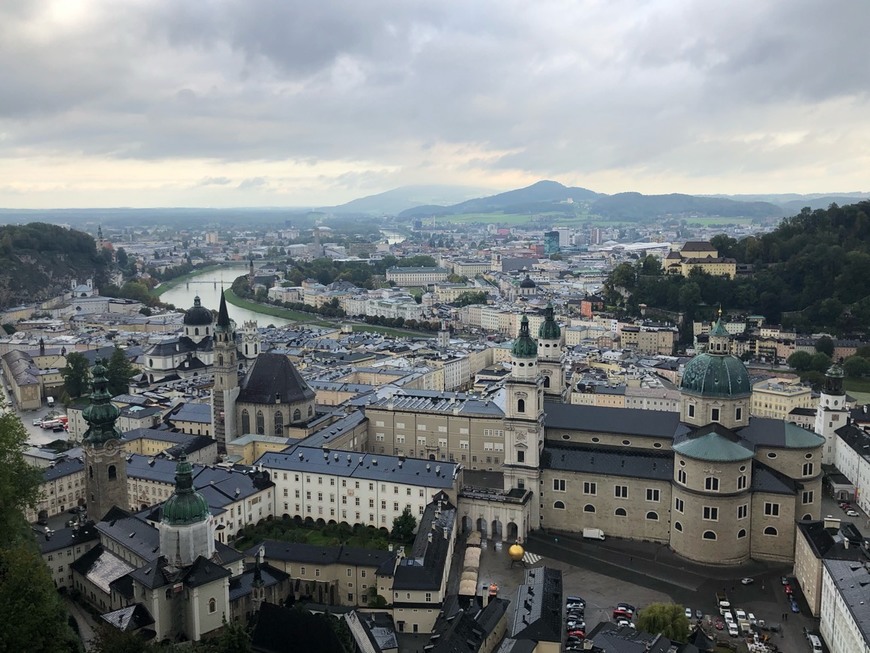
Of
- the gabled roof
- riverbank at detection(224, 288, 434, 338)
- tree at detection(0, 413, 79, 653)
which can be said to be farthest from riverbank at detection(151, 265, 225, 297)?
tree at detection(0, 413, 79, 653)

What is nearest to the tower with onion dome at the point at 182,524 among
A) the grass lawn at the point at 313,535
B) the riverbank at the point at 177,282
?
the grass lawn at the point at 313,535

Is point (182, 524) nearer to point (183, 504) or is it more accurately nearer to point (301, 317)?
point (183, 504)

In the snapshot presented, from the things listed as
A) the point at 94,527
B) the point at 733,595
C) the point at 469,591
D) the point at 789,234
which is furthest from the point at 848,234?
the point at 94,527

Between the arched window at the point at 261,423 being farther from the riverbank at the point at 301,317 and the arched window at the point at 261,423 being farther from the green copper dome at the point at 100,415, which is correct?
the riverbank at the point at 301,317

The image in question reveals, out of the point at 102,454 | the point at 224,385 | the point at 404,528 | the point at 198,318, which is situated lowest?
the point at 404,528

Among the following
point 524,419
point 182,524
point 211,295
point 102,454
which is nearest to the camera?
point 182,524

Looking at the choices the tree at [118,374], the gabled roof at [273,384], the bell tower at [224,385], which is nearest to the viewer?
the bell tower at [224,385]

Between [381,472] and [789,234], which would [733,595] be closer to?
[381,472]

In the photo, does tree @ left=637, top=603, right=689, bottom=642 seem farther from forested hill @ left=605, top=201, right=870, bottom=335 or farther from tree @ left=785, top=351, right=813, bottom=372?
forested hill @ left=605, top=201, right=870, bottom=335

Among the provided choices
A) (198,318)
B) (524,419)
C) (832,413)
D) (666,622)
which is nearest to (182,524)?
(666,622)
